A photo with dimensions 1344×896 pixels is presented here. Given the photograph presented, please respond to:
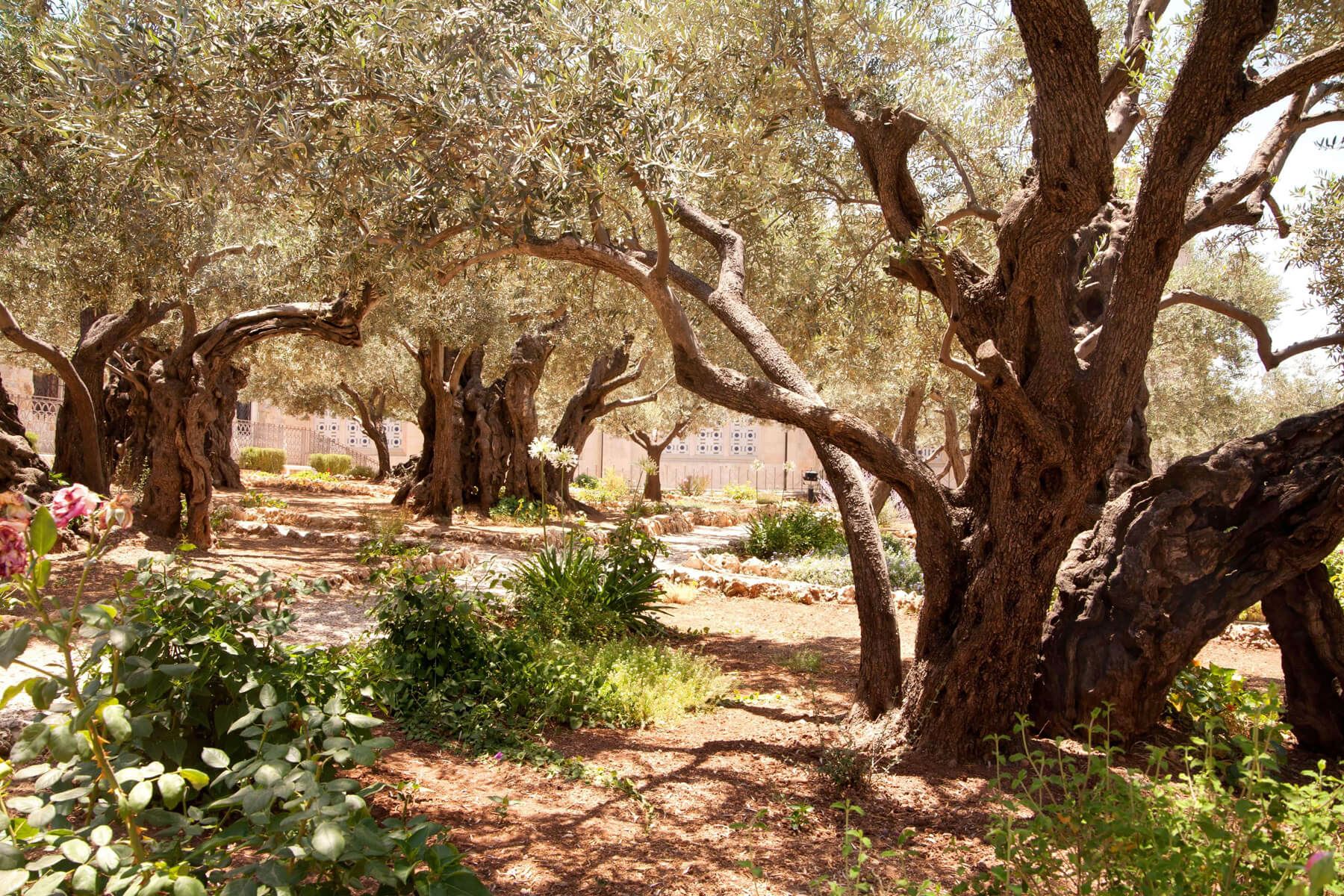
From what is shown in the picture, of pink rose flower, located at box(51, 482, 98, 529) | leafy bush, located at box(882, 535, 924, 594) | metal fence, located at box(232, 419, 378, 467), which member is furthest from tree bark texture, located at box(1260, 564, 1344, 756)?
metal fence, located at box(232, 419, 378, 467)

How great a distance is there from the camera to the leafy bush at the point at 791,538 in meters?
12.7

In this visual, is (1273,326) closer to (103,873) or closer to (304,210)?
(304,210)

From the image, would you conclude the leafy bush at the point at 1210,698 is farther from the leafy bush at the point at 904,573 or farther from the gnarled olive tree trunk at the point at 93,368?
the gnarled olive tree trunk at the point at 93,368

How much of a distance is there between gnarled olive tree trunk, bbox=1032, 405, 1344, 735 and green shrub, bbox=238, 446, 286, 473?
2411 centimetres

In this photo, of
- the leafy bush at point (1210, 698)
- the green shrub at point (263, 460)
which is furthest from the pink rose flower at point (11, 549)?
the green shrub at point (263, 460)

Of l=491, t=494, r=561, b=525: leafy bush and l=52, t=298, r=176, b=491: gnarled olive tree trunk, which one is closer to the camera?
l=52, t=298, r=176, b=491: gnarled olive tree trunk

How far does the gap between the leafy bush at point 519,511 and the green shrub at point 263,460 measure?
40.6 ft

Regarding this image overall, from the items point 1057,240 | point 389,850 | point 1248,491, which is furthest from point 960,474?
point 389,850

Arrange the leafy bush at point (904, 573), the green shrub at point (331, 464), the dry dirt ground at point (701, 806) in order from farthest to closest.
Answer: the green shrub at point (331, 464)
the leafy bush at point (904, 573)
the dry dirt ground at point (701, 806)

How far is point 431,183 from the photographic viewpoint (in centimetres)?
455

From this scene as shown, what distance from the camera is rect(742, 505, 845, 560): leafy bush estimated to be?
41.6ft

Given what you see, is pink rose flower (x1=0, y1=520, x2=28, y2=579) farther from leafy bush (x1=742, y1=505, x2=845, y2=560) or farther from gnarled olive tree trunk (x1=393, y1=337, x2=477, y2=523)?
gnarled olive tree trunk (x1=393, y1=337, x2=477, y2=523)

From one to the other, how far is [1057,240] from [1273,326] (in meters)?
12.2

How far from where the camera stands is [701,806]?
12.1 feet
